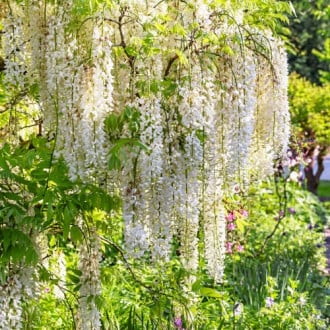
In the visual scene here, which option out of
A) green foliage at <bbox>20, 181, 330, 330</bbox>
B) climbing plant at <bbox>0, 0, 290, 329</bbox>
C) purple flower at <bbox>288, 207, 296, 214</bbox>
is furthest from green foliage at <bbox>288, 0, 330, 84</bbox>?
climbing plant at <bbox>0, 0, 290, 329</bbox>

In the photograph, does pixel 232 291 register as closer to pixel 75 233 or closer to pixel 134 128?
pixel 75 233

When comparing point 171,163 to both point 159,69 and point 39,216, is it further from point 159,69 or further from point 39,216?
point 39,216

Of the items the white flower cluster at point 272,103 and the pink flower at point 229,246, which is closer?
the white flower cluster at point 272,103

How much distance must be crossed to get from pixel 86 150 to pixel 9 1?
919 millimetres

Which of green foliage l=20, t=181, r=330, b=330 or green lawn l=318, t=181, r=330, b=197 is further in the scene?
green lawn l=318, t=181, r=330, b=197

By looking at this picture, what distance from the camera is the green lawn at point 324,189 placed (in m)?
18.6

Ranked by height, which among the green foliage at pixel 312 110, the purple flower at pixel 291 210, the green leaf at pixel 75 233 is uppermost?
the green foliage at pixel 312 110

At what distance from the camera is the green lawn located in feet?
60.9

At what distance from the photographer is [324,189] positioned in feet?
64.5

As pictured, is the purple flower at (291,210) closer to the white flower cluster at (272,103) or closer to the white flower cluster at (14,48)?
the white flower cluster at (272,103)

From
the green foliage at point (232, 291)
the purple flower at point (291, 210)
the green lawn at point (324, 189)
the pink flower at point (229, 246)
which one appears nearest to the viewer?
the green foliage at point (232, 291)

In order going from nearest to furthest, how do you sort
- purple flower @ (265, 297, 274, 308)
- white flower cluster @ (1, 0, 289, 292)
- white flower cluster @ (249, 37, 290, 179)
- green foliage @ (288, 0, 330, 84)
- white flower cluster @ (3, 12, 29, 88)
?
white flower cluster @ (1, 0, 289, 292) < white flower cluster @ (3, 12, 29, 88) < white flower cluster @ (249, 37, 290, 179) < purple flower @ (265, 297, 274, 308) < green foliage @ (288, 0, 330, 84)

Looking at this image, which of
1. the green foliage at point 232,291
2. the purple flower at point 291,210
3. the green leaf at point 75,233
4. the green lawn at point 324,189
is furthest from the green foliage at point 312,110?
the green leaf at point 75,233

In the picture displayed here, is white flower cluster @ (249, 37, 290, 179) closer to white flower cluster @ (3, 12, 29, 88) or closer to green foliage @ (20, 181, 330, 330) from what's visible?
green foliage @ (20, 181, 330, 330)
